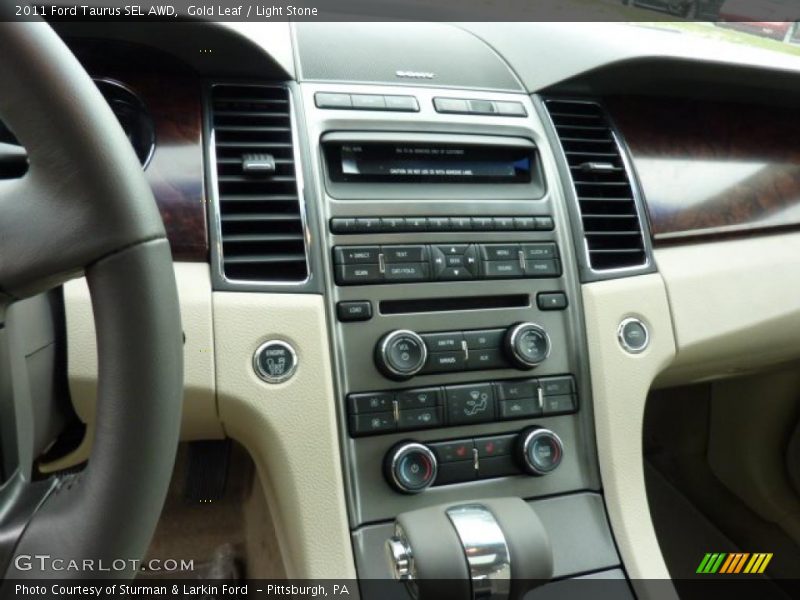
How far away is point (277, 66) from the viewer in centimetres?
108

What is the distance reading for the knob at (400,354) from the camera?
1.02 m

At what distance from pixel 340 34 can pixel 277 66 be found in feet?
0.61

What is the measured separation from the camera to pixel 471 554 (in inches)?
30.5

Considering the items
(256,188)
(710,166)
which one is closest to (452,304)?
(256,188)

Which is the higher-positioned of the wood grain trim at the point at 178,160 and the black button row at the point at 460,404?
the wood grain trim at the point at 178,160

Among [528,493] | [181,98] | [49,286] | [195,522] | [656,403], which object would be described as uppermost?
[181,98]

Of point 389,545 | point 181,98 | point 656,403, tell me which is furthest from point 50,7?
point 656,403

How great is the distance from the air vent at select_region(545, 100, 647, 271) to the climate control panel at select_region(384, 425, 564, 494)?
0.30 m

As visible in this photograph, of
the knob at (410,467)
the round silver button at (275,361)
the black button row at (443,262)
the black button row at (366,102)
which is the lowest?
the knob at (410,467)

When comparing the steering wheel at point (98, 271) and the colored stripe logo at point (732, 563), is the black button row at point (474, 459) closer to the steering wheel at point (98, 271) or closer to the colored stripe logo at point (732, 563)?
the steering wheel at point (98, 271)

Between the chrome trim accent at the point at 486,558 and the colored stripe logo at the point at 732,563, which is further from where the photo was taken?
the colored stripe logo at the point at 732,563

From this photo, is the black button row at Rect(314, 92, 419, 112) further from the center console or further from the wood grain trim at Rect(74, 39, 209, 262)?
the wood grain trim at Rect(74, 39, 209, 262)

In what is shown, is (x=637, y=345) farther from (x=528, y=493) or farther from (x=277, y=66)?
(x=277, y=66)

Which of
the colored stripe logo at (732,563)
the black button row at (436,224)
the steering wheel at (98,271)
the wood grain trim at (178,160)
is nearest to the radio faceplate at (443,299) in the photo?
the black button row at (436,224)
